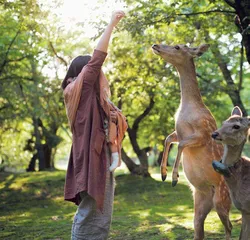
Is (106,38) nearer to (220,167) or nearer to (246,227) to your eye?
(220,167)

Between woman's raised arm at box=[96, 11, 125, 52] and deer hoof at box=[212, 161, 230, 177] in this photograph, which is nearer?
woman's raised arm at box=[96, 11, 125, 52]

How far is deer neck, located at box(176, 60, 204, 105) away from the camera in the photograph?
19.2 ft

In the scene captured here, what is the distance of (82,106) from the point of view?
14.1ft

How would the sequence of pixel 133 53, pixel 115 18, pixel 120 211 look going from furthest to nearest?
pixel 133 53, pixel 120 211, pixel 115 18

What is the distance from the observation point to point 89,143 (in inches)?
166

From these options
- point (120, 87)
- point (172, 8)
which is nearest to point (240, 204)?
point (172, 8)

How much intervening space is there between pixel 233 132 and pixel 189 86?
1.20 m

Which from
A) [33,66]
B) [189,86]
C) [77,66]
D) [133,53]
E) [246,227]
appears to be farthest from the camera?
[33,66]

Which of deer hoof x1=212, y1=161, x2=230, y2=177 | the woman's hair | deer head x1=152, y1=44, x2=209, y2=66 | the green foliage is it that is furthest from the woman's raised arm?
the green foliage

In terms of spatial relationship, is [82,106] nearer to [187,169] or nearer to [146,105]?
[187,169]

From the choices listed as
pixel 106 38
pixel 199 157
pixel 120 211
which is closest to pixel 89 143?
pixel 106 38

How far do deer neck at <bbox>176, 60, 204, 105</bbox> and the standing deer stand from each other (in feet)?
2.78

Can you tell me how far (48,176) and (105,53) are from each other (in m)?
15.4

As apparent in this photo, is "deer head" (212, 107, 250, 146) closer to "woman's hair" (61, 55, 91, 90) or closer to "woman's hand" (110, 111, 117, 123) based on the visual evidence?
"woman's hand" (110, 111, 117, 123)
